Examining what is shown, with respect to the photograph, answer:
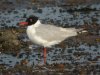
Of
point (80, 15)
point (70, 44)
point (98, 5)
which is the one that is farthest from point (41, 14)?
point (70, 44)

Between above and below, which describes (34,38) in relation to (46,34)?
below

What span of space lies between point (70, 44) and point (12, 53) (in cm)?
215

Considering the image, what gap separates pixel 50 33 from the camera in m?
14.0

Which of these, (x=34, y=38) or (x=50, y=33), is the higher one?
(x=50, y=33)

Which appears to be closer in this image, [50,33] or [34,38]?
[34,38]

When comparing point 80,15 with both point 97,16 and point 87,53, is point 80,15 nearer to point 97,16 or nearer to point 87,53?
point 97,16

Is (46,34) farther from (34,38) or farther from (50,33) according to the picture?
(34,38)

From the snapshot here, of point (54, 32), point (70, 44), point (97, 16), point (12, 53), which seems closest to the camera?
point (54, 32)

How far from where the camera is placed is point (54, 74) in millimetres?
12523

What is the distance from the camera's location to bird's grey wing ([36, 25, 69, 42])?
1390 centimetres

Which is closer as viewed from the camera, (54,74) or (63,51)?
(54,74)

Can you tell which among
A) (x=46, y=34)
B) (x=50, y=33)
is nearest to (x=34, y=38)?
(x=46, y=34)

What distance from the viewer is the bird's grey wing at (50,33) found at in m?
13.9

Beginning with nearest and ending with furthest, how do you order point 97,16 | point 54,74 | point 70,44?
point 54,74 < point 70,44 < point 97,16
